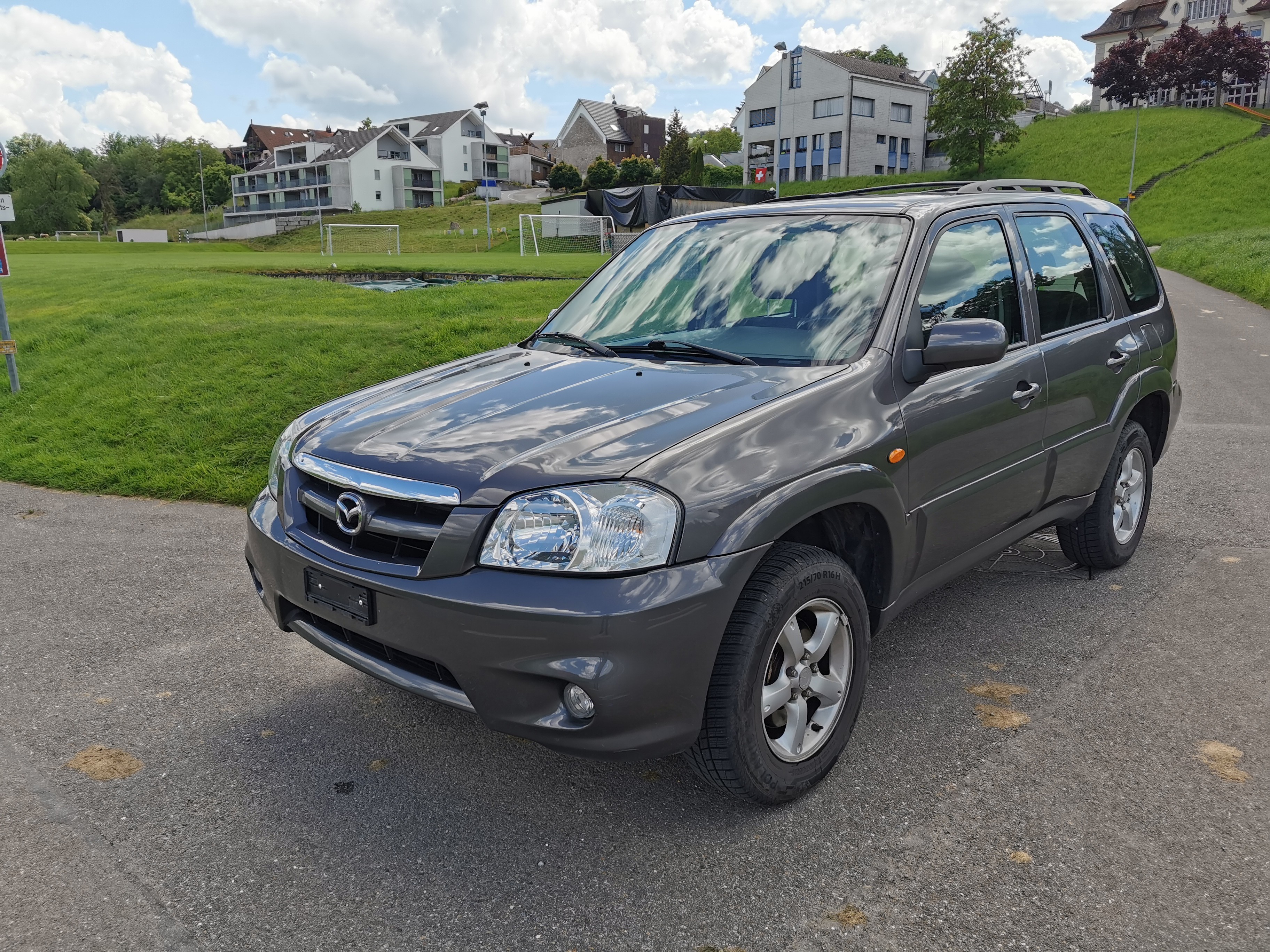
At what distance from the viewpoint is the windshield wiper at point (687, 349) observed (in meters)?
3.43

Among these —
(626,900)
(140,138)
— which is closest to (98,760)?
(626,900)

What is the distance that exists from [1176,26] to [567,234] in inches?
2752

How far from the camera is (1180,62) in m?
73.6

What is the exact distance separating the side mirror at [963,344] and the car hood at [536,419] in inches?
13.8

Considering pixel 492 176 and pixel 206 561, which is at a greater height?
pixel 492 176

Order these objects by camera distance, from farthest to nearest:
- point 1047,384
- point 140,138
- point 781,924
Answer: point 140,138, point 1047,384, point 781,924

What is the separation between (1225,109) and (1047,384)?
8076cm

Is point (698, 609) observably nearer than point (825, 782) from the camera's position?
Yes

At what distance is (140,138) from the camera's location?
159 m

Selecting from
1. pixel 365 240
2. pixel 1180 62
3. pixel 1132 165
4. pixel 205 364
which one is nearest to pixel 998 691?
pixel 205 364

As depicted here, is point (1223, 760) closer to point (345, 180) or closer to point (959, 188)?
point (959, 188)

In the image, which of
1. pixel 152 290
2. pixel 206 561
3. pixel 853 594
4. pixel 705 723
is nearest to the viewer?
pixel 705 723

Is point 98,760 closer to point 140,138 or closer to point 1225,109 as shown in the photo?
point 1225,109

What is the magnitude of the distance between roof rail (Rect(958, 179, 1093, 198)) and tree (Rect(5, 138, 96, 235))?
120m
